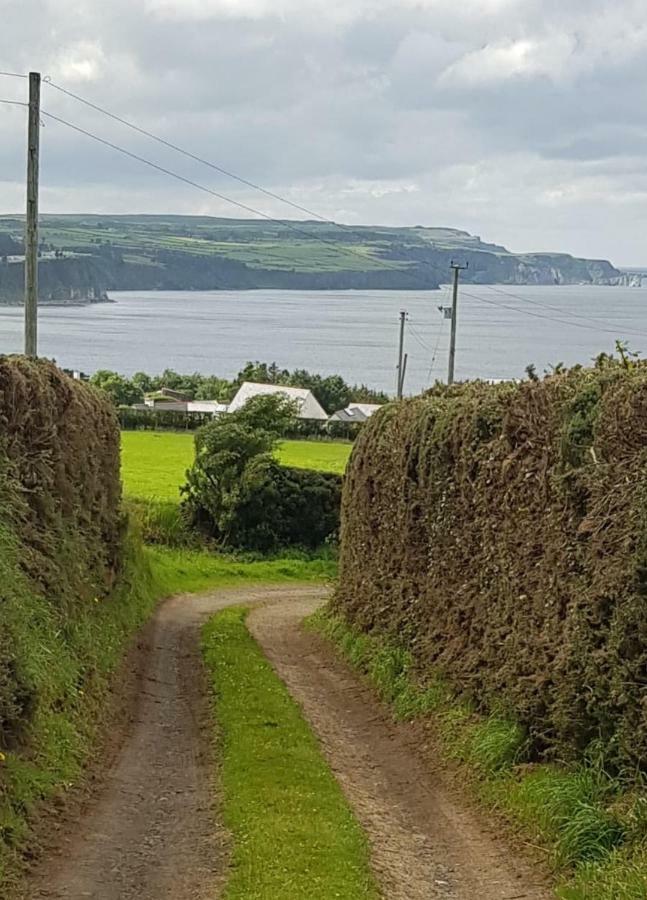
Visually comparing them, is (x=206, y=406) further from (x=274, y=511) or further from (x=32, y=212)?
(x=32, y=212)

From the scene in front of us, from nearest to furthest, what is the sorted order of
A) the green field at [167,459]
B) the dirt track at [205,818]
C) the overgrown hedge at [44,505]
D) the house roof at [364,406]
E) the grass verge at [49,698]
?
1. the dirt track at [205,818]
2. the grass verge at [49,698]
3. the overgrown hedge at [44,505]
4. the green field at [167,459]
5. the house roof at [364,406]

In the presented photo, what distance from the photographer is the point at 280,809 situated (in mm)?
9453

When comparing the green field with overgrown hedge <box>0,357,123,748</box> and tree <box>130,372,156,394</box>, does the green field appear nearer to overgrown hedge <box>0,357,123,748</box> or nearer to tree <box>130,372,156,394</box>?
overgrown hedge <box>0,357,123,748</box>

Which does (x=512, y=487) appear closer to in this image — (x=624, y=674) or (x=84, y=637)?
(x=624, y=674)

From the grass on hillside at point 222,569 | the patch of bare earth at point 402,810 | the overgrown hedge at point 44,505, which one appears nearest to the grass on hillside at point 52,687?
the overgrown hedge at point 44,505

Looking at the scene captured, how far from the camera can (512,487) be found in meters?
11.4

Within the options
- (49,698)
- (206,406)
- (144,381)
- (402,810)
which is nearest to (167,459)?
(206,406)

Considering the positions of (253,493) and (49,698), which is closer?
(49,698)

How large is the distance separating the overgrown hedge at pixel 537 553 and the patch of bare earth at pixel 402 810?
0.92 meters

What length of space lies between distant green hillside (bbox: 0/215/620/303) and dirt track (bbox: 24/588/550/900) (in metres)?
62.5

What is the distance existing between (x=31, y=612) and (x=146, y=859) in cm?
410

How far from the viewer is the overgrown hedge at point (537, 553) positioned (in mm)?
8469

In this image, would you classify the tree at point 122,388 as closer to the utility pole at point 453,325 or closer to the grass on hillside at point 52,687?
the utility pole at point 453,325

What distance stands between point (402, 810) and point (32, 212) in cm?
1402
